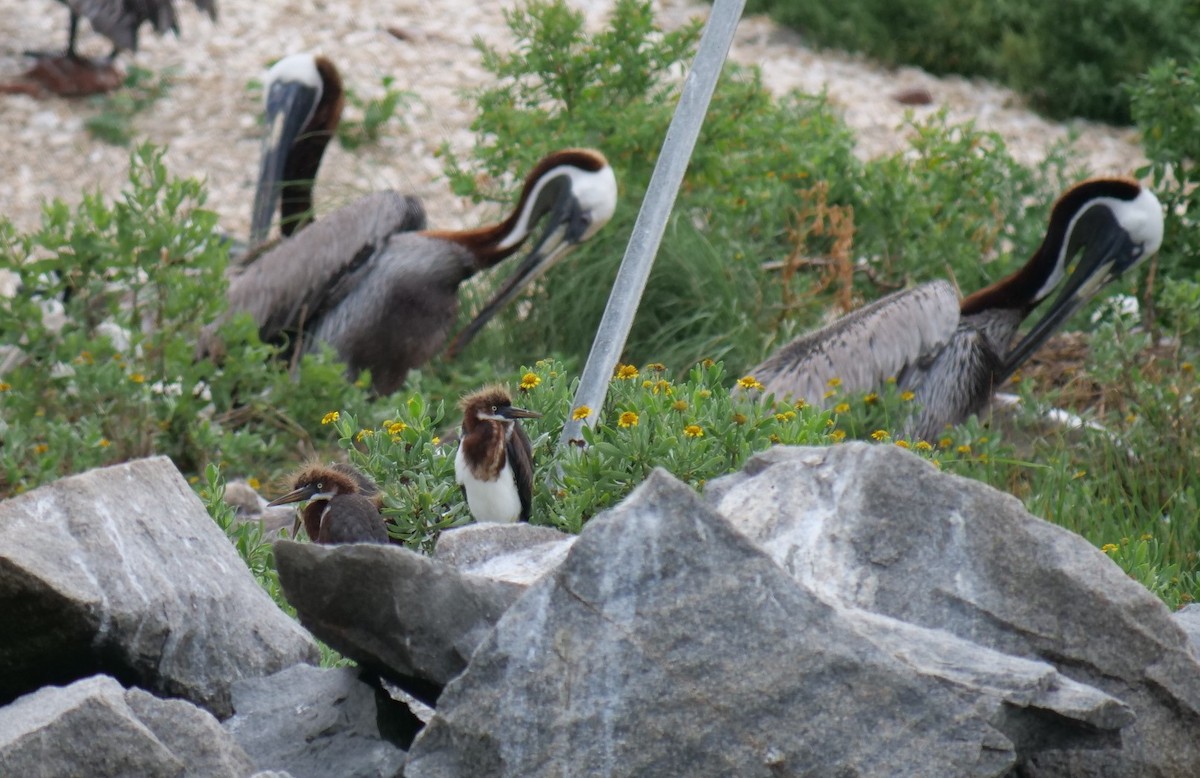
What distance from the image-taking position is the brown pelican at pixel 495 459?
3.76m

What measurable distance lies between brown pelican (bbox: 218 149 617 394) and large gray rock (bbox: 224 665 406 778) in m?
4.38

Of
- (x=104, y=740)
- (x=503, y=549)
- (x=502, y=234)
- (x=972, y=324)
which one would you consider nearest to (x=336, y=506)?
(x=503, y=549)

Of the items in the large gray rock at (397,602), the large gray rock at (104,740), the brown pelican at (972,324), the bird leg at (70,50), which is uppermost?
the large gray rock at (397,602)

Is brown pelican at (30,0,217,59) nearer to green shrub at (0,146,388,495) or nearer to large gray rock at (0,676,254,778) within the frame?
green shrub at (0,146,388,495)

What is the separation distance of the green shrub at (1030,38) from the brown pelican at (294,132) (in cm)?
489

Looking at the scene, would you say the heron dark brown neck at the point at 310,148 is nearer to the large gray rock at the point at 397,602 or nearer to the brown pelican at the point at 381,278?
the brown pelican at the point at 381,278

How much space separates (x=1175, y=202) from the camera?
7.29m

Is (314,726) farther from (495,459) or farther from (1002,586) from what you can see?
(1002,586)

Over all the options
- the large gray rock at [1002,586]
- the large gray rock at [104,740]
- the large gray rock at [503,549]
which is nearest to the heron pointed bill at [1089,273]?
the large gray rock at [503,549]

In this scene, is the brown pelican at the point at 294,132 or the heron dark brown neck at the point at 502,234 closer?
the heron dark brown neck at the point at 502,234

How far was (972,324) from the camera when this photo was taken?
7086 mm

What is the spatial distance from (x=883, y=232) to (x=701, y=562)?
5.43m

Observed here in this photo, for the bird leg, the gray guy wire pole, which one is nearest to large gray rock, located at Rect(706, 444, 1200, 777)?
the gray guy wire pole

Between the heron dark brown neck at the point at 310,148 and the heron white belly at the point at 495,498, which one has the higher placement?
the heron white belly at the point at 495,498
